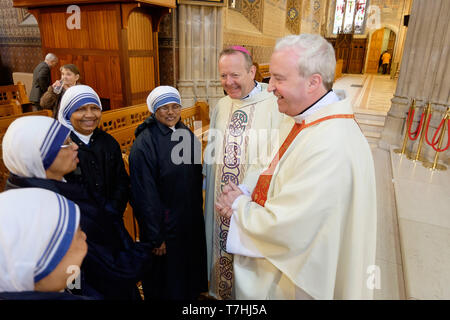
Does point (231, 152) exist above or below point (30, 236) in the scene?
below

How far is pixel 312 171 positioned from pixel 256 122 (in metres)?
1.20

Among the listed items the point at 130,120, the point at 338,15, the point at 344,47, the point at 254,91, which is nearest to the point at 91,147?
the point at 254,91

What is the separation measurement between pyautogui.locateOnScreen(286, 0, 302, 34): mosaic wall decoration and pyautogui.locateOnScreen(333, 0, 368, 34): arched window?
27.9ft

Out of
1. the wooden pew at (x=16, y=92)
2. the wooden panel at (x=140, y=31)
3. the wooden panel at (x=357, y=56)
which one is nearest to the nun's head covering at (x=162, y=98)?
the wooden panel at (x=140, y=31)

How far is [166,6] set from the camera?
5.63m

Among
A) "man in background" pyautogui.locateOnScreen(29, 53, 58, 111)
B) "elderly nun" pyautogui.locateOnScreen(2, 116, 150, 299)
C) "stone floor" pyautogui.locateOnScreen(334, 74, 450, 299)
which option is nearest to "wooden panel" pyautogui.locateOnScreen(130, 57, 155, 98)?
"man in background" pyautogui.locateOnScreen(29, 53, 58, 111)

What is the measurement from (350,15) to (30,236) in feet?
89.0

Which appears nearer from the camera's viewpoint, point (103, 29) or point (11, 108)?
point (103, 29)

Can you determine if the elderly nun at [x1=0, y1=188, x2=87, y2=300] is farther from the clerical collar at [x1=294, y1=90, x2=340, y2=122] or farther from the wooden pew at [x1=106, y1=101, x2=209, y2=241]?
the wooden pew at [x1=106, y1=101, x2=209, y2=241]

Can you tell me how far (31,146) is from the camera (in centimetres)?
123

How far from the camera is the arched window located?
2248cm

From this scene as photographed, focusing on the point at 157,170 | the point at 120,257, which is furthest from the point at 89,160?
the point at 120,257

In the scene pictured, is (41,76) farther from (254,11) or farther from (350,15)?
(350,15)

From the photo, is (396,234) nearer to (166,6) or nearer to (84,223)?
(84,223)
